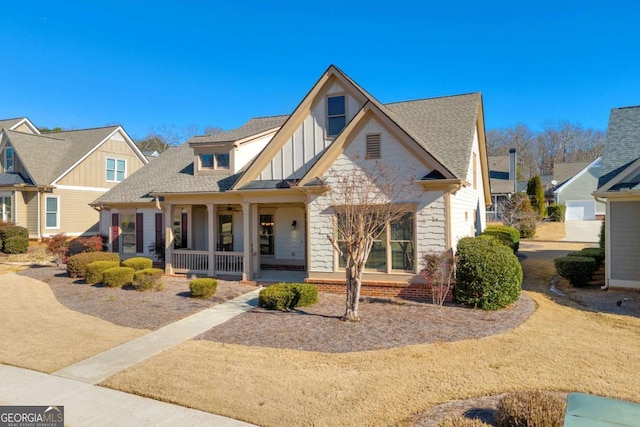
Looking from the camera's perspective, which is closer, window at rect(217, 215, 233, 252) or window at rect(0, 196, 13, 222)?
window at rect(217, 215, 233, 252)

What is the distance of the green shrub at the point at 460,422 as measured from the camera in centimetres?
487

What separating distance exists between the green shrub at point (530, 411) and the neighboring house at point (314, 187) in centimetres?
689

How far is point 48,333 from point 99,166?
2226 centimetres

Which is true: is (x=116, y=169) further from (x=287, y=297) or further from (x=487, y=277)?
(x=487, y=277)

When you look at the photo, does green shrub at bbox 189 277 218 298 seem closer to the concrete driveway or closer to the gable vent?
the gable vent

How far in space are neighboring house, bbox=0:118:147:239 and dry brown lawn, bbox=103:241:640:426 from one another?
2299 centimetres

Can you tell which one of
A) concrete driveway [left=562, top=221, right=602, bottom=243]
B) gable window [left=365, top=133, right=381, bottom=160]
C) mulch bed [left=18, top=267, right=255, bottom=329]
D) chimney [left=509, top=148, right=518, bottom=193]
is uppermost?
chimney [left=509, top=148, right=518, bottom=193]

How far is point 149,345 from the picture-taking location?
8.32 metres

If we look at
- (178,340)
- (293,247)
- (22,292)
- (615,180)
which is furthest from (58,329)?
(615,180)

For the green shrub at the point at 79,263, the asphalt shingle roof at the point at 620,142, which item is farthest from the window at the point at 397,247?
the green shrub at the point at 79,263

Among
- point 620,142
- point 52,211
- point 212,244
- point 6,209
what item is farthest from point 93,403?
point 6,209

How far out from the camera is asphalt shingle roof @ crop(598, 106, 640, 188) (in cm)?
1327

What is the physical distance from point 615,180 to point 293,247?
12272 mm

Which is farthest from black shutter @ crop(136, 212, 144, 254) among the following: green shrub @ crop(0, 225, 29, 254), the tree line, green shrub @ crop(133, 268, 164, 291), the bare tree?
the tree line
